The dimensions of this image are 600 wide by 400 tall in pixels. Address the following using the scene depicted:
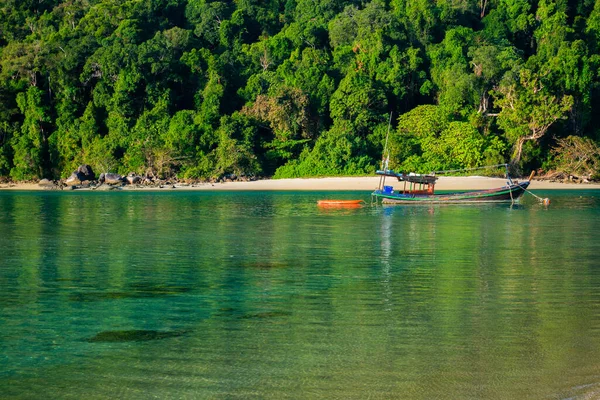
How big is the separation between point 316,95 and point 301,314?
50.5 m

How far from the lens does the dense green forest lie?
56.6m

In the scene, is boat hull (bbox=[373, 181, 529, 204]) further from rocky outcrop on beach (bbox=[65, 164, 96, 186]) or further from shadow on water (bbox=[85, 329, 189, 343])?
rocky outcrop on beach (bbox=[65, 164, 96, 186])

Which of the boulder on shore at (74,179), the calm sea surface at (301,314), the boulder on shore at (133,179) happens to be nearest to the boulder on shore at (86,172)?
the boulder on shore at (74,179)

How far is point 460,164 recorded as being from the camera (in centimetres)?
5547

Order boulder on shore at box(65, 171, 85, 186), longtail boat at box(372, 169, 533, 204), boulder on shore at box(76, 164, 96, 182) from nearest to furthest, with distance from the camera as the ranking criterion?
longtail boat at box(372, 169, 533, 204), boulder on shore at box(65, 171, 85, 186), boulder on shore at box(76, 164, 96, 182)

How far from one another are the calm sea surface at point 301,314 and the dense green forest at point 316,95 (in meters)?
33.3

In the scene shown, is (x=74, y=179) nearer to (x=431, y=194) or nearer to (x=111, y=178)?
(x=111, y=178)

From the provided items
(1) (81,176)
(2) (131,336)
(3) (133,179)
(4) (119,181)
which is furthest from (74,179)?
(2) (131,336)

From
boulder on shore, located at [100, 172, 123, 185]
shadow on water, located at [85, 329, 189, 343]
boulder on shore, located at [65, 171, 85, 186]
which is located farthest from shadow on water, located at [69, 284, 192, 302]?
boulder on shore, located at [65, 171, 85, 186]

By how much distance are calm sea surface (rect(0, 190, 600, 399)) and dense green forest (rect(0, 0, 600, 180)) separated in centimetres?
3328

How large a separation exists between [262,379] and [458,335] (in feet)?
10.4

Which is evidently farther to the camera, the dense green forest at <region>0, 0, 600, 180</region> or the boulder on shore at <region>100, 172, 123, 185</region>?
the boulder on shore at <region>100, 172, 123, 185</region>

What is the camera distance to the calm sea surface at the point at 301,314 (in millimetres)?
8141

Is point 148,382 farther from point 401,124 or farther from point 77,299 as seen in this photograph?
point 401,124
